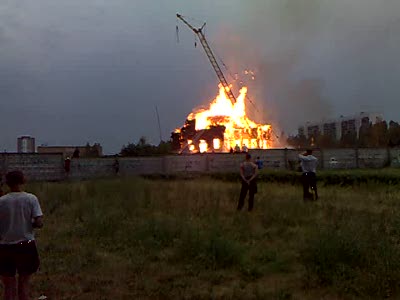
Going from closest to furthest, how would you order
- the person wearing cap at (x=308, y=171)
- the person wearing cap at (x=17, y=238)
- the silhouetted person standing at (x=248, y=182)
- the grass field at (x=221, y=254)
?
1. the person wearing cap at (x=17, y=238)
2. the grass field at (x=221, y=254)
3. the silhouetted person standing at (x=248, y=182)
4. the person wearing cap at (x=308, y=171)

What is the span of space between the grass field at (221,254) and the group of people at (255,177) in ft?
1.87

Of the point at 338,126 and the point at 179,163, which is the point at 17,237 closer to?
the point at 179,163

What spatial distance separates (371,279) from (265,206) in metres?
7.44

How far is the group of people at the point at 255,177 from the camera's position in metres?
14.1

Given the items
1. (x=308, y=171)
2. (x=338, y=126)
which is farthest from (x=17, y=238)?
(x=338, y=126)

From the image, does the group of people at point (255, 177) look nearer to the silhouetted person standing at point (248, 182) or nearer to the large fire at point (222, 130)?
the silhouetted person standing at point (248, 182)

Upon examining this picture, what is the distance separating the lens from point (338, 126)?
115375mm

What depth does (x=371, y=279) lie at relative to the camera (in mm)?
6762

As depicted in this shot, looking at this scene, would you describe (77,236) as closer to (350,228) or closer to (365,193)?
(350,228)

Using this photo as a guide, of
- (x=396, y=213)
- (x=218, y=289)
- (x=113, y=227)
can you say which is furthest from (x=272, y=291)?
(x=396, y=213)

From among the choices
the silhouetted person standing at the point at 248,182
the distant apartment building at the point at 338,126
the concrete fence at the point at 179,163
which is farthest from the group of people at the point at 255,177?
the distant apartment building at the point at 338,126

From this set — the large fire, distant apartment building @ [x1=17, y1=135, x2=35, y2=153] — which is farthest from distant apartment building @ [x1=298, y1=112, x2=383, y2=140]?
distant apartment building @ [x1=17, y1=135, x2=35, y2=153]

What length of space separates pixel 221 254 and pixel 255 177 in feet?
20.2

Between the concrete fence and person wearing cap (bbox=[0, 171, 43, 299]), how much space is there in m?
25.3
